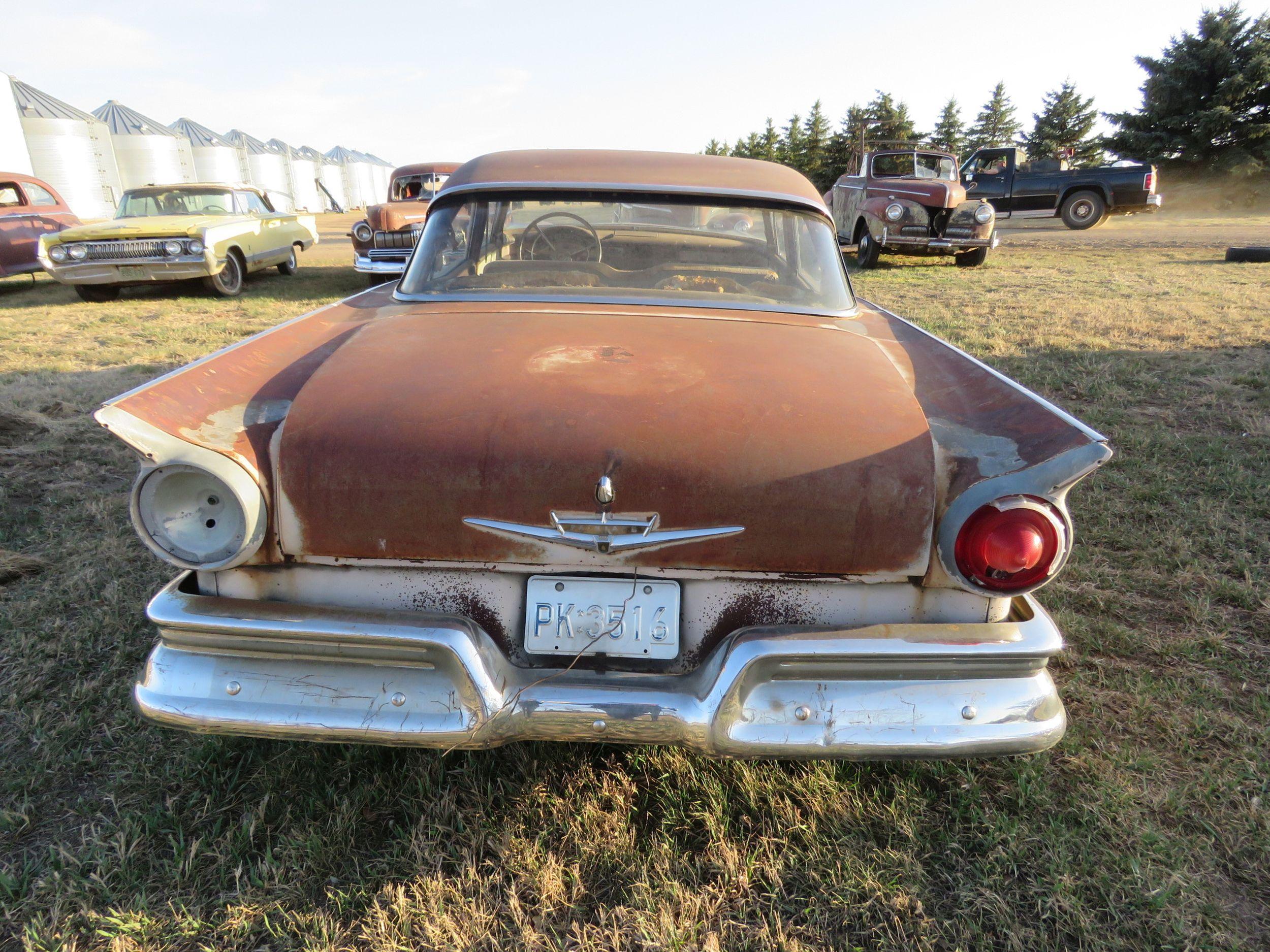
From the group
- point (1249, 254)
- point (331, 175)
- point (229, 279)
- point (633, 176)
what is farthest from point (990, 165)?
point (331, 175)

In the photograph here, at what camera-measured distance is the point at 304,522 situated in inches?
61.8

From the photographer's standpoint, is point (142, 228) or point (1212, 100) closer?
point (142, 228)

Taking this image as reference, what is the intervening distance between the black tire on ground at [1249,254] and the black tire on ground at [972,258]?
3235mm

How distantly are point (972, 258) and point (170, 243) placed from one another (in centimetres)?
1037

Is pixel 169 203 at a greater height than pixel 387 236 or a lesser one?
greater

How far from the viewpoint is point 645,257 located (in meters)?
2.76

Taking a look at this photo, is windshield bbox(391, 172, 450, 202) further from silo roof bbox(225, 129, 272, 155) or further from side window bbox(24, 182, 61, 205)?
silo roof bbox(225, 129, 272, 155)

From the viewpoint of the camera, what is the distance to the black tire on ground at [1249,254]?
405 inches

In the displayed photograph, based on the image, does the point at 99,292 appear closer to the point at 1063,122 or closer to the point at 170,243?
the point at 170,243

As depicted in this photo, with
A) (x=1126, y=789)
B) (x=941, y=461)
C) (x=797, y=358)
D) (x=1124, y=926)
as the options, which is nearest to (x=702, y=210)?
(x=797, y=358)

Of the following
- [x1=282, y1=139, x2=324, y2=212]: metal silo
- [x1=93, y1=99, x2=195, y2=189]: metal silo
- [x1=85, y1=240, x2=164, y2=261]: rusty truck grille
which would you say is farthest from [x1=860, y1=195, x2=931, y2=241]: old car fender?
[x1=282, y1=139, x2=324, y2=212]: metal silo

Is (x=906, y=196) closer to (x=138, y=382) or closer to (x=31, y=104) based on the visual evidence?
(x=138, y=382)

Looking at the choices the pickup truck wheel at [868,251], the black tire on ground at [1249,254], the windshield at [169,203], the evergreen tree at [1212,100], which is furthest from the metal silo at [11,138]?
the evergreen tree at [1212,100]

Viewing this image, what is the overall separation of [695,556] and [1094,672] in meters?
1.59
